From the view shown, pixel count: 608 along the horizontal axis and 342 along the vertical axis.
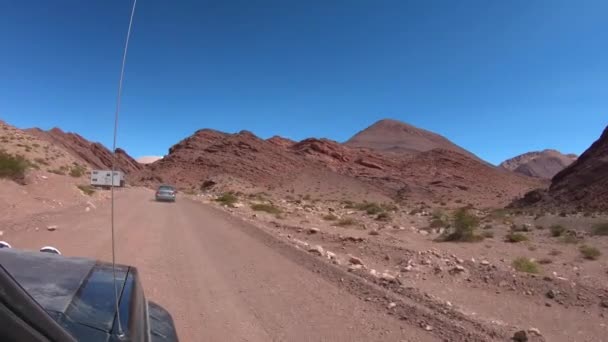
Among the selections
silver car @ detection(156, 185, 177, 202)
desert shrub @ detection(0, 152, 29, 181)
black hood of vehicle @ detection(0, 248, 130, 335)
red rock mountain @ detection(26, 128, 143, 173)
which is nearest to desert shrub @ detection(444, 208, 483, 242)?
black hood of vehicle @ detection(0, 248, 130, 335)

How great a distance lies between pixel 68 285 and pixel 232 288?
5801 millimetres

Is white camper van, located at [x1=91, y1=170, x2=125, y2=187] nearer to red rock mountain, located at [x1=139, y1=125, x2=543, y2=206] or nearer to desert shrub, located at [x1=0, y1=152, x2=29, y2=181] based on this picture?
desert shrub, located at [x1=0, y1=152, x2=29, y2=181]

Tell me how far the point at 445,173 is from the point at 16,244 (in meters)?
92.7

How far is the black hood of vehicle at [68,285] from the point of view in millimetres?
1948

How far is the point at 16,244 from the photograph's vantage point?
33.5 ft

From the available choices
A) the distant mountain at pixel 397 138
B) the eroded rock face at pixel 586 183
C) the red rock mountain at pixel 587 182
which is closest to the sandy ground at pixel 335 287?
the eroded rock face at pixel 586 183

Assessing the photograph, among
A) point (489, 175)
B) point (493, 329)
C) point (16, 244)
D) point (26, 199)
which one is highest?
point (489, 175)

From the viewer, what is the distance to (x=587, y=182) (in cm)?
4128

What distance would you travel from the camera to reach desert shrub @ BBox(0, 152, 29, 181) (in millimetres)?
19406

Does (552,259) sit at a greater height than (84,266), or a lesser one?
lesser

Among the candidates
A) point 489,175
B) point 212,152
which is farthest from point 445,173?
point 212,152

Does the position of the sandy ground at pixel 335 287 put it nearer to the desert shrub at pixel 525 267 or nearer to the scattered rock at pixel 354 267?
the scattered rock at pixel 354 267

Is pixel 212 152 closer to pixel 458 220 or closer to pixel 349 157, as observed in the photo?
pixel 349 157

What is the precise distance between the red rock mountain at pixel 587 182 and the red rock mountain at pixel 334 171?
80.7ft
